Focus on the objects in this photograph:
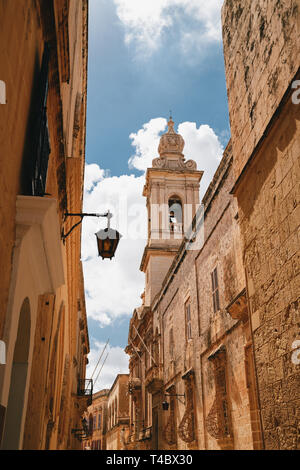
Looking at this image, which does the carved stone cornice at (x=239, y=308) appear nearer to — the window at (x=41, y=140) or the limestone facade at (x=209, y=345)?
the limestone facade at (x=209, y=345)

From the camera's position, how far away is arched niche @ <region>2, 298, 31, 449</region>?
4.07 m

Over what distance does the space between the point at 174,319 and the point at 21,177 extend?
16.3m

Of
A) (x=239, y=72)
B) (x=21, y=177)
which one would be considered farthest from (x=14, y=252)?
(x=239, y=72)

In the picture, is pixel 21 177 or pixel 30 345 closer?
pixel 21 177

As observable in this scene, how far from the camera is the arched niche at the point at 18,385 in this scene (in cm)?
407

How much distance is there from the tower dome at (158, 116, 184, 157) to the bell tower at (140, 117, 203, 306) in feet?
2.28

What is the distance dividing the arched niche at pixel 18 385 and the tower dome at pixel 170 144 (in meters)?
28.7

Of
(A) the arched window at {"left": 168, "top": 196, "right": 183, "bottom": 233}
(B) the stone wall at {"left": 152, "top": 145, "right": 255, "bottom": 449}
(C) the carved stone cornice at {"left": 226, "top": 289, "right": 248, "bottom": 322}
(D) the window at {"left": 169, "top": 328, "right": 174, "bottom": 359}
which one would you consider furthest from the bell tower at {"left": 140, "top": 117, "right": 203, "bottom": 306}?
(C) the carved stone cornice at {"left": 226, "top": 289, "right": 248, "bottom": 322}

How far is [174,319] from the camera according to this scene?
19.1m

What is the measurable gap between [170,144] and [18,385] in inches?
1149

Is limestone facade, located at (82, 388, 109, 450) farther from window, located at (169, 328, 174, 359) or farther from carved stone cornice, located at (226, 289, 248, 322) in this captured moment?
carved stone cornice, located at (226, 289, 248, 322)

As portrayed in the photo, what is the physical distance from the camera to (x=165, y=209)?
2934 centimetres

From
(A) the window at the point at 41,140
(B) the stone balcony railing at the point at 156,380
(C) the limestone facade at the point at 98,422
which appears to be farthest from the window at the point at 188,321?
(C) the limestone facade at the point at 98,422

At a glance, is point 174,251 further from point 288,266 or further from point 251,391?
point 288,266
